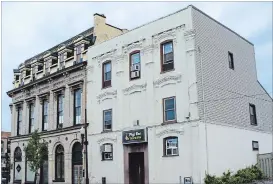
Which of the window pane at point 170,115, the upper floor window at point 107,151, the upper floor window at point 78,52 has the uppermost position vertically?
the upper floor window at point 78,52

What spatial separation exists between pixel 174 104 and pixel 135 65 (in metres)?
4.50

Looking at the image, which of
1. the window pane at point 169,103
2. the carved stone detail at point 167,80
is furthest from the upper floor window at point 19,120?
the window pane at point 169,103

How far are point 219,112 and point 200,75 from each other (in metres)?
2.75

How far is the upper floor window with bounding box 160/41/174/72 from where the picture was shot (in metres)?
23.5

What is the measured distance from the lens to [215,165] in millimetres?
21375

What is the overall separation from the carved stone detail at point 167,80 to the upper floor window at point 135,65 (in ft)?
6.49

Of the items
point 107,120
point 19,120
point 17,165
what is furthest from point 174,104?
point 19,120

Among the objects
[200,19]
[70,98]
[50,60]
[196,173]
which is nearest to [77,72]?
[70,98]

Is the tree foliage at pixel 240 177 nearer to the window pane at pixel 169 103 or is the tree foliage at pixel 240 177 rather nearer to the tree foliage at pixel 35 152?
the window pane at pixel 169 103

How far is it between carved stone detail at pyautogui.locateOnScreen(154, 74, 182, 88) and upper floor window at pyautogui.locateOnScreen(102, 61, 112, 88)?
507 centimetres

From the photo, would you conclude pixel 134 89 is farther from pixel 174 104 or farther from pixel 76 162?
pixel 76 162

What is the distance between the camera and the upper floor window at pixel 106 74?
27656mm

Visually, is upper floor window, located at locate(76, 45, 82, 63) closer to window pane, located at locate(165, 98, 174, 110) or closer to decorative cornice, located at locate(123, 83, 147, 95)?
decorative cornice, located at locate(123, 83, 147, 95)

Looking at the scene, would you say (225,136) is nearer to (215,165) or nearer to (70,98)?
(215,165)
